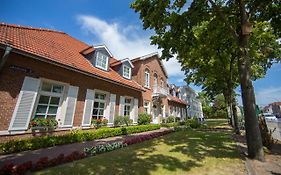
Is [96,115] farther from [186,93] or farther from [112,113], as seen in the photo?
[186,93]

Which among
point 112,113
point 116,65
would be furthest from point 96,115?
point 116,65

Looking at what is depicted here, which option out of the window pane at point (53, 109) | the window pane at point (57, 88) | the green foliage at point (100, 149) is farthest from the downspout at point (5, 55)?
the green foliage at point (100, 149)

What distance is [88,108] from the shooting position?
36.6ft

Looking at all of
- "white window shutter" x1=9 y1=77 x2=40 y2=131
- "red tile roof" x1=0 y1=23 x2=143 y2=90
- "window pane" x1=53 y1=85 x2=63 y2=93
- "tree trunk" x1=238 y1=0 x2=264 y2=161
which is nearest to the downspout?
"red tile roof" x1=0 y1=23 x2=143 y2=90

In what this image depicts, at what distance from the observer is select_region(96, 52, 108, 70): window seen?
1344 centimetres

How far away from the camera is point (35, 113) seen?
857cm

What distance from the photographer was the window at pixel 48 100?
29.1 feet

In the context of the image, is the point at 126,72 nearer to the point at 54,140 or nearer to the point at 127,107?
the point at 127,107

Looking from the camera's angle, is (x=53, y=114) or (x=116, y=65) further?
(x=116, y=65)

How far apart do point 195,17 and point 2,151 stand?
33.4ft

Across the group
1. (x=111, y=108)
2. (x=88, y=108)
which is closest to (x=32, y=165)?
(x=88, y=108)

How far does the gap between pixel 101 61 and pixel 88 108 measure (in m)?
4.62

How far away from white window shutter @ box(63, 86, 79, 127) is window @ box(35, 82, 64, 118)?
51cm

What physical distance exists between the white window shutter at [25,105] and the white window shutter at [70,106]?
6.30ft
